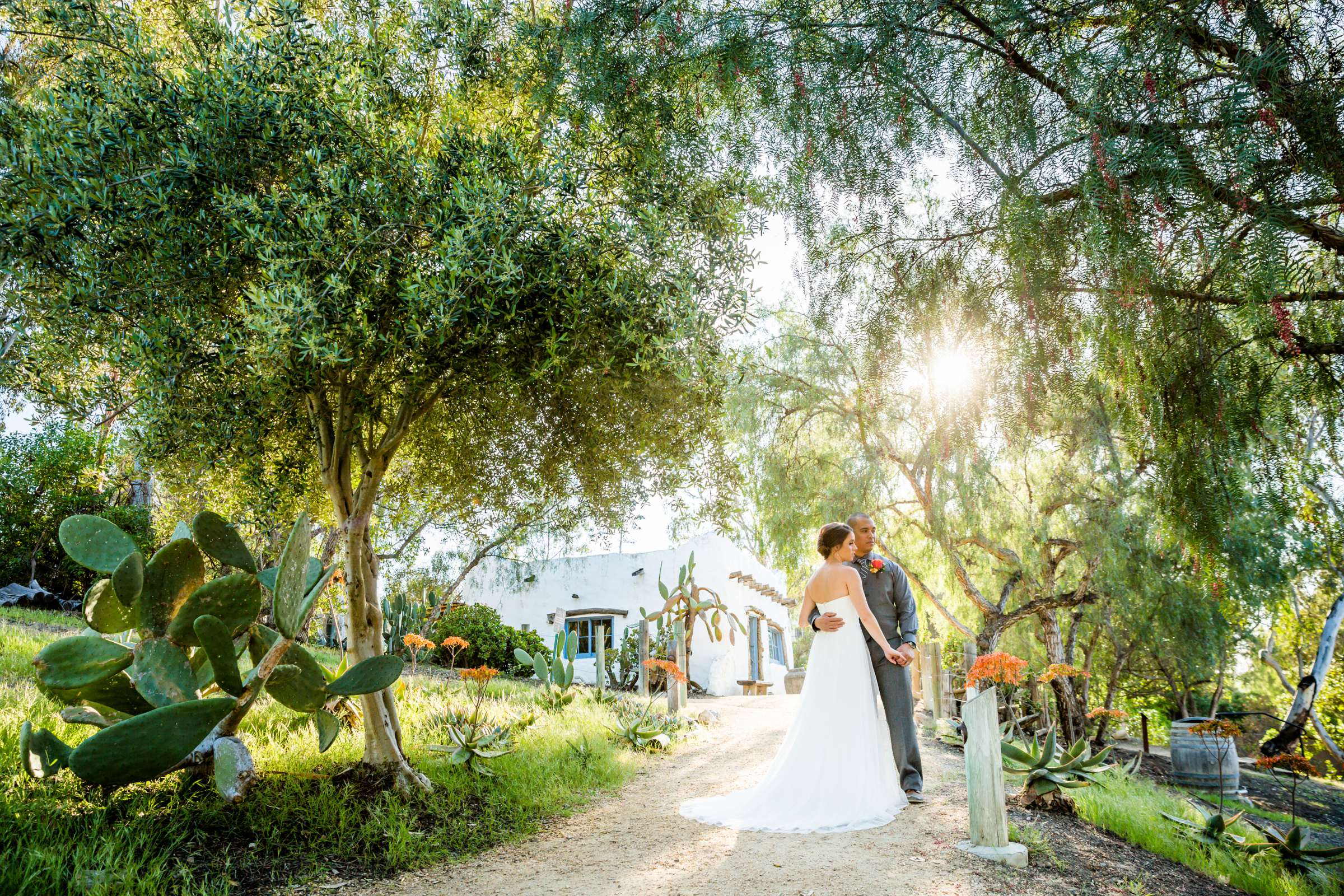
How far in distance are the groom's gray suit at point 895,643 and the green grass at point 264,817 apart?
7.32ft

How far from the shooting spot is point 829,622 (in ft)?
15.6

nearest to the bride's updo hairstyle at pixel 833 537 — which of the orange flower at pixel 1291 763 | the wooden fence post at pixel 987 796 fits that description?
the wooden fence post at pixel 987 796

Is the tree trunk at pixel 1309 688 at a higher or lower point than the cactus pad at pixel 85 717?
lower

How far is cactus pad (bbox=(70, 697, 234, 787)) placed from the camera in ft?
8.74

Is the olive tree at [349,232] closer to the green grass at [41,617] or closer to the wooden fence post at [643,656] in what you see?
the wooden fence post at [643,656]

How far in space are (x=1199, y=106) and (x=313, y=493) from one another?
567cm

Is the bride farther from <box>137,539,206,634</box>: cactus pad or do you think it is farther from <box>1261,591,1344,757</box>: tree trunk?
<box>1261,591,1344,757</box>: tree trunk

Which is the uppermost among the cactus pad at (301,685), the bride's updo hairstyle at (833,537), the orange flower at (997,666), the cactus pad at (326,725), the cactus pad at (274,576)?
the bride's updo hairstyle at (833,537)

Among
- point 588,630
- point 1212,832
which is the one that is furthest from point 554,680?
point 588,630

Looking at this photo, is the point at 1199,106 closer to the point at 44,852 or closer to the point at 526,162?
the point at 526,162

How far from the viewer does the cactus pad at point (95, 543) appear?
3.27 m

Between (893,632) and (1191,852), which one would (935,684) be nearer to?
(1191,852)

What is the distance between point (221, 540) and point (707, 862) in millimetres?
2724

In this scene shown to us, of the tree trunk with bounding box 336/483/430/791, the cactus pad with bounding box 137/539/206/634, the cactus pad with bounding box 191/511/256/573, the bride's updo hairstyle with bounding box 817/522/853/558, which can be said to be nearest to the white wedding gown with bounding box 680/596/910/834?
the bride's updo hairstyle with bounding box 817/522/853/558
